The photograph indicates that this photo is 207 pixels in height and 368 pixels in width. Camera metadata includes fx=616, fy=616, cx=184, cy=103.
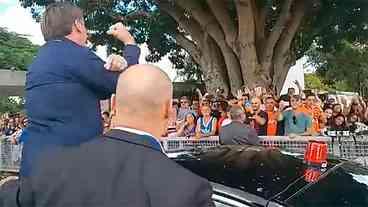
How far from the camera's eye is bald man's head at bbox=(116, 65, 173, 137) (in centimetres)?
192

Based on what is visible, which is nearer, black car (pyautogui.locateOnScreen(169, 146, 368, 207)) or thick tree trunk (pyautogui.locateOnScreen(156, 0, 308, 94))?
black car (pyautogui.locateOnScreen(169, 146, 368, 207))

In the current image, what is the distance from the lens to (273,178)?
2943 mm

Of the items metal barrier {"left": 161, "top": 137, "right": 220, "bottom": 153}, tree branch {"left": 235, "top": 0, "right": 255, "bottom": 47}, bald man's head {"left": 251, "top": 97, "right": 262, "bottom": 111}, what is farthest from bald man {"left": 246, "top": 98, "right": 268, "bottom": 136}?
tree branch {"left": 235, "top": 0, "right": 255, "bottom": 47}

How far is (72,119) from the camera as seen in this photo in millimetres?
2855

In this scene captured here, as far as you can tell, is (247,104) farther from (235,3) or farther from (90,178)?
(90,178)

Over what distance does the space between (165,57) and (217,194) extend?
25.2 m

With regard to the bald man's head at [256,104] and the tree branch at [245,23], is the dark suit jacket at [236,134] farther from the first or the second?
the tree branch at [245,23]

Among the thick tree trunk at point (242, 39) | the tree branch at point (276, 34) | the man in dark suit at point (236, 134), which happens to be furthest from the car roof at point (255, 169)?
the tree branch at point (276, 34)

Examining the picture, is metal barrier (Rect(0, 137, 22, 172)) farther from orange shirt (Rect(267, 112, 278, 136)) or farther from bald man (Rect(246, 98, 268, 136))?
orange shirt (Rect(267, 112, 278, 136))

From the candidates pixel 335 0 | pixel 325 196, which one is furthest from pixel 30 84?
pixel 335 0

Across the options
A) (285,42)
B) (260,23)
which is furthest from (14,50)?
(285,42)

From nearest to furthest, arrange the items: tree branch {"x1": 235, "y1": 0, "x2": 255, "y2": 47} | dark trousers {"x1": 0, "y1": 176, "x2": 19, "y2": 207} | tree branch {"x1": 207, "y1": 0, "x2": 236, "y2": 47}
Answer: dark trousers {"x1": 0, "y1": 176, "x2": 19, "y2": 207} < tree branch {"x1": 235, "y1": 0, "x2": 255, "y2": 47} < tree branch {"x1": 207, "y1": 0, "x2": 236, "y2": 47}

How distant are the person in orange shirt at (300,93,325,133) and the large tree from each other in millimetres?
7381

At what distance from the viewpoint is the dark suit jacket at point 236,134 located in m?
6.44
